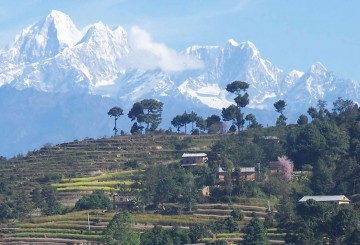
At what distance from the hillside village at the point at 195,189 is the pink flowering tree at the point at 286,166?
0.35ft

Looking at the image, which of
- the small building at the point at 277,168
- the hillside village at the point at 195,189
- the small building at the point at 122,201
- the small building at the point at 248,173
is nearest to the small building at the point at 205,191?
the hillside village at the point at 195,189

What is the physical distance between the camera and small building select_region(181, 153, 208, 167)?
98375 mm

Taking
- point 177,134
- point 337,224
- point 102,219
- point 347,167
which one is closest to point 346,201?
point 347,167

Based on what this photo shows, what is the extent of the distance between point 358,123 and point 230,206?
1629 centimetres

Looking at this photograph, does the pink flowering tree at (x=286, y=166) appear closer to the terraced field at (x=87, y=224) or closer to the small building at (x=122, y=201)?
the terraced field at (x=87, y=224)

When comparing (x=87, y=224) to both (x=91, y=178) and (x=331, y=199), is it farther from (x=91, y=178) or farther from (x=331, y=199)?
(x=331, y=199)

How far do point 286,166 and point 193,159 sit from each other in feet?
36.7

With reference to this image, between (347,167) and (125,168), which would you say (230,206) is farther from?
(125,168)

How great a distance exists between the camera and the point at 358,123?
307 feet

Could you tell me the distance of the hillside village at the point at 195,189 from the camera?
73438mm

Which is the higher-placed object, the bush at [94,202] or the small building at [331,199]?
the bush at [94,202]

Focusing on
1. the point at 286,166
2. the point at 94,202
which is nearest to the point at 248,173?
the point at 286,166

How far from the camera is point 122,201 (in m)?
87.9

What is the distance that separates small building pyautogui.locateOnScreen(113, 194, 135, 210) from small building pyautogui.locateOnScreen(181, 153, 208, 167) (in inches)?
433
